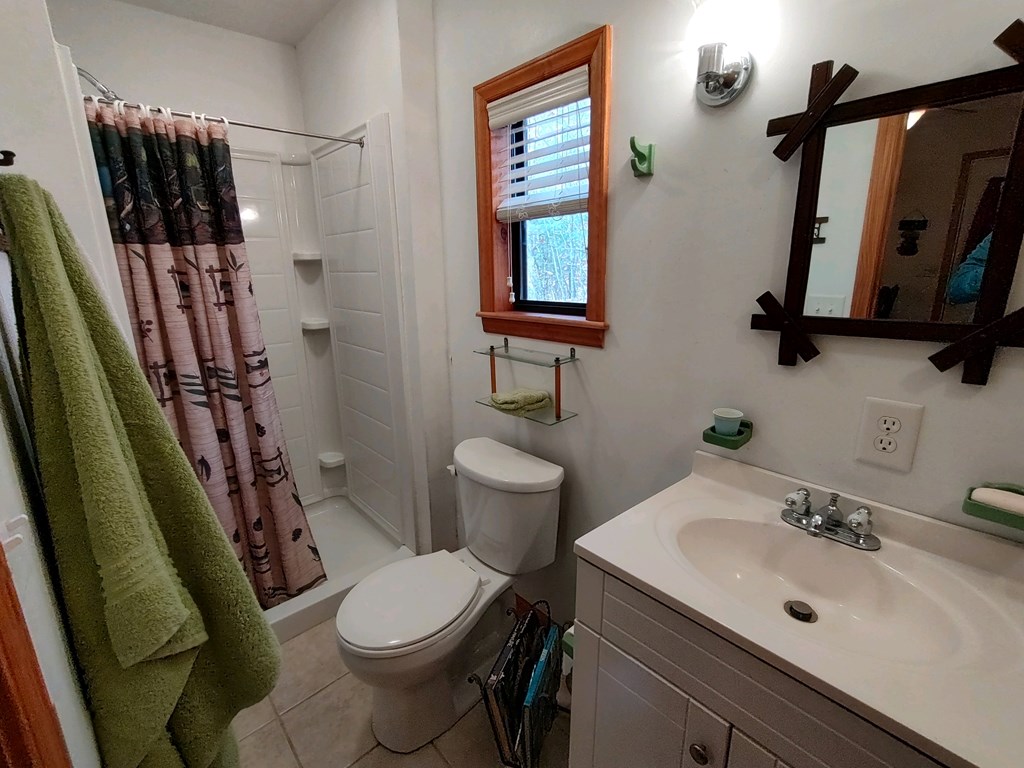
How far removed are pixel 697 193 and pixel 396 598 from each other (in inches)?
54.0

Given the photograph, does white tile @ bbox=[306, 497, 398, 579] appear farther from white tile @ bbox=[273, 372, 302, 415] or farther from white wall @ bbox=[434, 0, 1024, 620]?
white wall @ bbox=[434, 0, 1024, 620]

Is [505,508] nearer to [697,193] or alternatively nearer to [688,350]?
[688,350]

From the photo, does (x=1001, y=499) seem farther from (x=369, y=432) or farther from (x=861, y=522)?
(x=369, y=432)

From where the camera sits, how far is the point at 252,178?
2.16 metres

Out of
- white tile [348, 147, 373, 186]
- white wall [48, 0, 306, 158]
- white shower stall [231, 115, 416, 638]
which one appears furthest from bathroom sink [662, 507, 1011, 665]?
white wall [48, 0, 306, 158]

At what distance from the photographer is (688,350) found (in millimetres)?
1173

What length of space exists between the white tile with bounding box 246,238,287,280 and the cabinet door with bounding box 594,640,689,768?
219 cm

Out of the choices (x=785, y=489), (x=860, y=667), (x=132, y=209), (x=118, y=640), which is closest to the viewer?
(x=118, y=640)

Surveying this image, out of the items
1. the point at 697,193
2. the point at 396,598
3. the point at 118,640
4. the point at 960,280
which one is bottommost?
the point at 396,598

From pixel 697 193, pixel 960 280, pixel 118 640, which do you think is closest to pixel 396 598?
pixel 118 640

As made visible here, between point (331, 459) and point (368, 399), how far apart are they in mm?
581

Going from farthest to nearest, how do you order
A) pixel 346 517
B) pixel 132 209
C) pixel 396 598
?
pixel 346 517, pixel 132 209, pixel 396 598

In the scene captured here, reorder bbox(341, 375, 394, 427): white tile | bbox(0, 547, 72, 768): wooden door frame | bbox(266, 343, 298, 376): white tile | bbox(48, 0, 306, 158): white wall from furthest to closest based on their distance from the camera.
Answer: bbox(266, 343, 298, 376): white tile, bbox(341, 375, 394, 427): white tile, bbox(48, 0, 306, 158): white wall, bbox(0, 547, 72, 768): wooden door frame

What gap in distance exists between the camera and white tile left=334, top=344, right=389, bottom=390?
2074 millimetres
